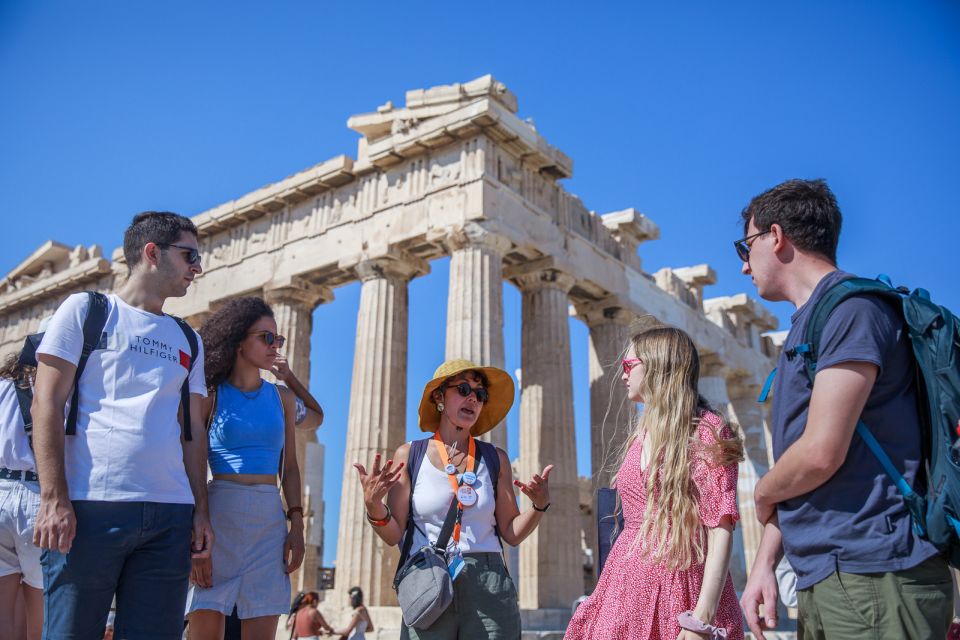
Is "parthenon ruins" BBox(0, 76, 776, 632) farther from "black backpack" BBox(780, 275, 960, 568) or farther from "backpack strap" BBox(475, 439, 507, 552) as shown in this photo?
"black backpack" BBox(780, 275, 960, 568)

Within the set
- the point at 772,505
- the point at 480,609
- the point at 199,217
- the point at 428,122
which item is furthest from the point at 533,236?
the point at 772,505

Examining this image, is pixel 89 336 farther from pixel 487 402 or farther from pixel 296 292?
pixel 296 292

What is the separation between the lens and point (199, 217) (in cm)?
2148

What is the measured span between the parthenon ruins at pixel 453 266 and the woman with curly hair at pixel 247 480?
9.65 meters

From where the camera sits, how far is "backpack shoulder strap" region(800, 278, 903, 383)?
300cm

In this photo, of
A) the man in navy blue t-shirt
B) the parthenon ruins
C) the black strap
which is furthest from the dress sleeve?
the parthenon ruins

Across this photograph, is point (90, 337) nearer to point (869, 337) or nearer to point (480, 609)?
point (480, 609)

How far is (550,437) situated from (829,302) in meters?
14.7

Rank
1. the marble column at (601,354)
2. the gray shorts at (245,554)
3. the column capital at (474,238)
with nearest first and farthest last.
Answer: the gray shorts at (245,554)
the column capital at (474,238)
the marble column at (601,354)

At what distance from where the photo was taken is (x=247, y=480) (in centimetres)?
503

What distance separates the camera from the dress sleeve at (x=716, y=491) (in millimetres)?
3645

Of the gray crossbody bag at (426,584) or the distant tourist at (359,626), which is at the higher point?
the gray crossbody bag at (426,584)

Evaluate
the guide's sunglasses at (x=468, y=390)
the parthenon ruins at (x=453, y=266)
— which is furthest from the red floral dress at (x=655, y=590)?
the parthenon ruins at (x=453, y=266)

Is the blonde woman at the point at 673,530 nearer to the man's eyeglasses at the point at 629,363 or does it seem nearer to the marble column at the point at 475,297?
the man's eyeglasses at the point at 629,363
